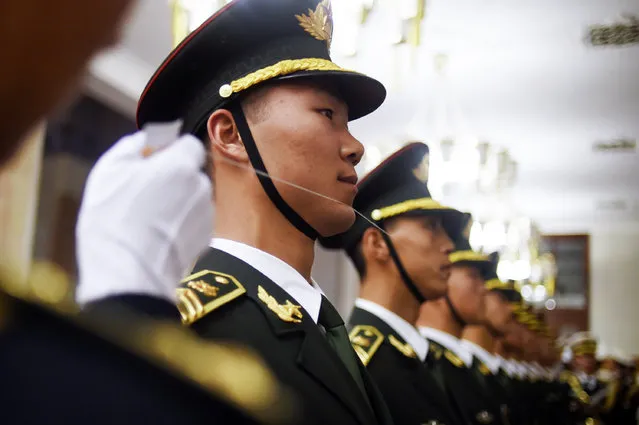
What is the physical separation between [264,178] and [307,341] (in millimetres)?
194

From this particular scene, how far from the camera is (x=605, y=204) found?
10555 mm

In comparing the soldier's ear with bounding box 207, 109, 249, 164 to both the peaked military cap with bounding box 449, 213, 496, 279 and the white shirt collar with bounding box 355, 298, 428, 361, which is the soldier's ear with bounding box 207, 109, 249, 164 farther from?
the peaked military cap with bounding box 449, 213, 496, 279

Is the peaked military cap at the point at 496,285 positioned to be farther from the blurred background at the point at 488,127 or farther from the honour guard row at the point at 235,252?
the honour guard row at the point at 235,252

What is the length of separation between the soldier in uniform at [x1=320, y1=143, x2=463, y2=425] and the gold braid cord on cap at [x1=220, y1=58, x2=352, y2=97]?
478mm

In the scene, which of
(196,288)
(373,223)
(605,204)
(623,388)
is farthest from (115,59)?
(605,204)

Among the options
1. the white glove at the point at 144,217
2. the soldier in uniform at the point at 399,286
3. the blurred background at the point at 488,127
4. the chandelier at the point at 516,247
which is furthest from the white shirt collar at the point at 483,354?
the chandelier at the point at 516,247

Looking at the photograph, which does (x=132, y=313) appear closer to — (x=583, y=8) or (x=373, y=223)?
(x=373, y=223)

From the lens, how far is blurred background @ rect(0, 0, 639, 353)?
1.41ft

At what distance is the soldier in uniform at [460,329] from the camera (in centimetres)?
209

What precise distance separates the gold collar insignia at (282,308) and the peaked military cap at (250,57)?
0.73 ft

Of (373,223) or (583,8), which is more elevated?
(583,8)

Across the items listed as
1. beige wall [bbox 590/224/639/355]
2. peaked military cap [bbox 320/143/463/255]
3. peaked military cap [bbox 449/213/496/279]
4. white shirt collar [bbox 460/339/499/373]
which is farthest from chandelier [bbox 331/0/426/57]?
beige wall [bbox 590/224/639/355]

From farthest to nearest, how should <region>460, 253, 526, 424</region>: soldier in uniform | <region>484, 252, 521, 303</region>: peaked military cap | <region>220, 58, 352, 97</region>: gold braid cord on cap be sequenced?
<region>484, 252, 521, 303</region>: peaked military cap
<region>460, 253, 526, 424</region>: soldier in uniform
<region>220, 58, 352, 97</region>: gold braid cord on cap

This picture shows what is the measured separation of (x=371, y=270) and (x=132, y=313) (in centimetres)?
114
